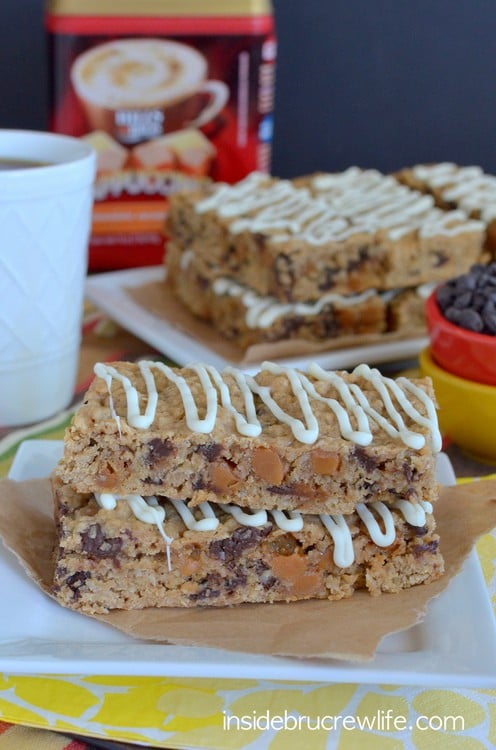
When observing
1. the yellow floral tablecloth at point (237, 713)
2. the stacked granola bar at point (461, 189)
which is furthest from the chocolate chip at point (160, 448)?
the stacked granola bar at point (461, 189)

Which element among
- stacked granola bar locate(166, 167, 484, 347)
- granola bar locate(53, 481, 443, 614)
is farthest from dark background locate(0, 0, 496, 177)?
granola bar locate(53, 481, 443, 614)

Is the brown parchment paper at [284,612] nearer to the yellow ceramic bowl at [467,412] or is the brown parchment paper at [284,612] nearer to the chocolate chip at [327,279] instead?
the yellow ceramic bowl at [467,412]

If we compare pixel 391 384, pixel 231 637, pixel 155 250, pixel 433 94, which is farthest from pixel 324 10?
pixel 231 637

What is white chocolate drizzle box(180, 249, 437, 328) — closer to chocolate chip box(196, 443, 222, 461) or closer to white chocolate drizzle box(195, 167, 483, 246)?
white chocolate drizzle box(195, 167, 483, 246)

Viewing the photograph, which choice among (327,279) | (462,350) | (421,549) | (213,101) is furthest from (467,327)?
(213,101)

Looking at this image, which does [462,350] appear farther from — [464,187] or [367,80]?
[367,80]

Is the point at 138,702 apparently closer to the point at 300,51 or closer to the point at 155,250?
the point at 155,250
